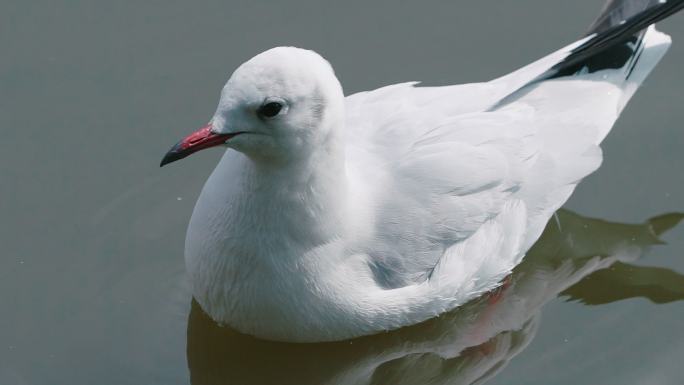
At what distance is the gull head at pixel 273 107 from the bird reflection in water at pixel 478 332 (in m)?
1.34

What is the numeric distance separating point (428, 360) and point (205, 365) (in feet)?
3.66

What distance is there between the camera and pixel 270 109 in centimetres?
515

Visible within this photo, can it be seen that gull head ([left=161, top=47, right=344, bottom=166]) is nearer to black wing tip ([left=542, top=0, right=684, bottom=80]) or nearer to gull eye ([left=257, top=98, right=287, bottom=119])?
gull eye ([left=257, top=98, right=287, bottom=119])

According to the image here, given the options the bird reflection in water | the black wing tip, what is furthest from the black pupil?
the black wing tip

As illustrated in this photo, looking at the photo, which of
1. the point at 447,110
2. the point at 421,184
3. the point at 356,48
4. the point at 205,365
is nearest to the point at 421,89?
the point at 447,110

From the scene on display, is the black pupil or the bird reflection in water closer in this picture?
the black pupil

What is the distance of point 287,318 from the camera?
5.81m

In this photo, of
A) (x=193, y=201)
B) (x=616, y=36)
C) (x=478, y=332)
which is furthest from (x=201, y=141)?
(x=616, y=36)

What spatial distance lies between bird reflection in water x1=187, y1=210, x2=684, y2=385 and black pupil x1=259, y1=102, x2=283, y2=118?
58.0 inches

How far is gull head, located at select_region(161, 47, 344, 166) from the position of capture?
5.11 m

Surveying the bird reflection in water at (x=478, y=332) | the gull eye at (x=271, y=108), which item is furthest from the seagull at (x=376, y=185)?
the bird reflection in water at (x=478, y=332)

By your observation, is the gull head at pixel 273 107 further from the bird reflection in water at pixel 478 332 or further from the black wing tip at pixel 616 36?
the black wing tip at pixel 616 36

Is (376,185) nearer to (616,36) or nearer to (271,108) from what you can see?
(271,108)

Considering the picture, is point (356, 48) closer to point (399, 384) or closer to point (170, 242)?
point (170, 242)
